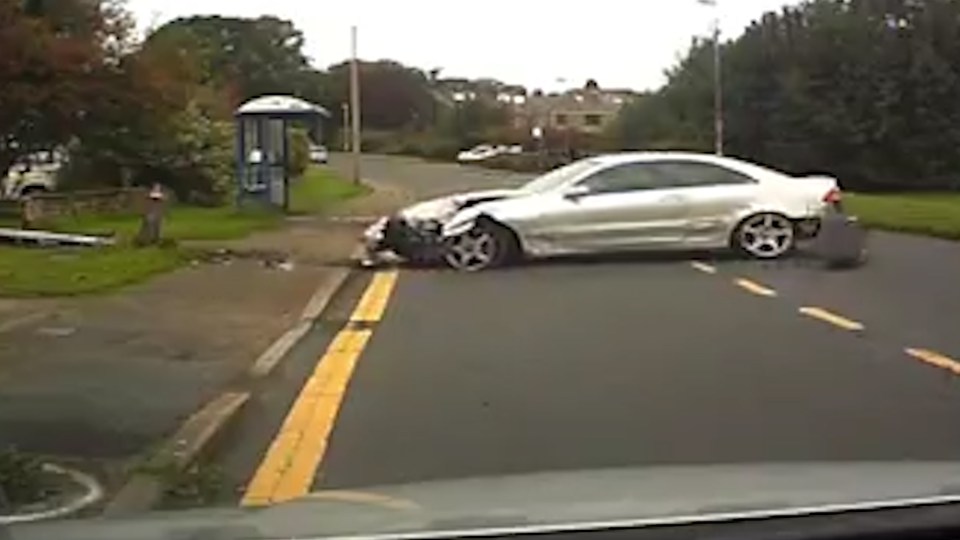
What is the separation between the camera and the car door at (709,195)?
67.4 feet

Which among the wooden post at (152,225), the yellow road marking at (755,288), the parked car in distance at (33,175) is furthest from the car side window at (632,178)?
the parked car in distance at (33,175)

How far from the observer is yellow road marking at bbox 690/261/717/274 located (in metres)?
19.5

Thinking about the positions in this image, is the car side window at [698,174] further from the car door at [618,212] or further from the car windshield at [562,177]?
the car windshield at [562,177]

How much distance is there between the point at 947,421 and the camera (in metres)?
9.13

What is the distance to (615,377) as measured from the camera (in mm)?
11031

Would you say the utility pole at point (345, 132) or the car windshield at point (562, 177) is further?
the utility pole at point (345, 132)

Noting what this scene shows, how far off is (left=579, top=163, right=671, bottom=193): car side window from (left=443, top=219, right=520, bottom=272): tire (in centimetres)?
110

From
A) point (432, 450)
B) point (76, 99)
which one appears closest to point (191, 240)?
point (76, 99)

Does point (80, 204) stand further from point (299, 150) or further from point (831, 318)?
point (831, 318)

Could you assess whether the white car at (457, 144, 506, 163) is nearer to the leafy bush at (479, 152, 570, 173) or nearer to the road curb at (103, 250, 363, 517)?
the leafy bush at (479, 152, 570, 173)

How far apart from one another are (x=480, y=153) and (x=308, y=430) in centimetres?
9076

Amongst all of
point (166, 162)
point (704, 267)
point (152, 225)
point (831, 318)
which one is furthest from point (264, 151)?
point (831, 318)

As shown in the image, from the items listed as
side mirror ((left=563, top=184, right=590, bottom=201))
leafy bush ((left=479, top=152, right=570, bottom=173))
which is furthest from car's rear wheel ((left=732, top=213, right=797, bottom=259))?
leafy bush ((left=479, top=152, right=570, bottom=173))

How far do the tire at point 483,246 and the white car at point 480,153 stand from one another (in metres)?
72.3
